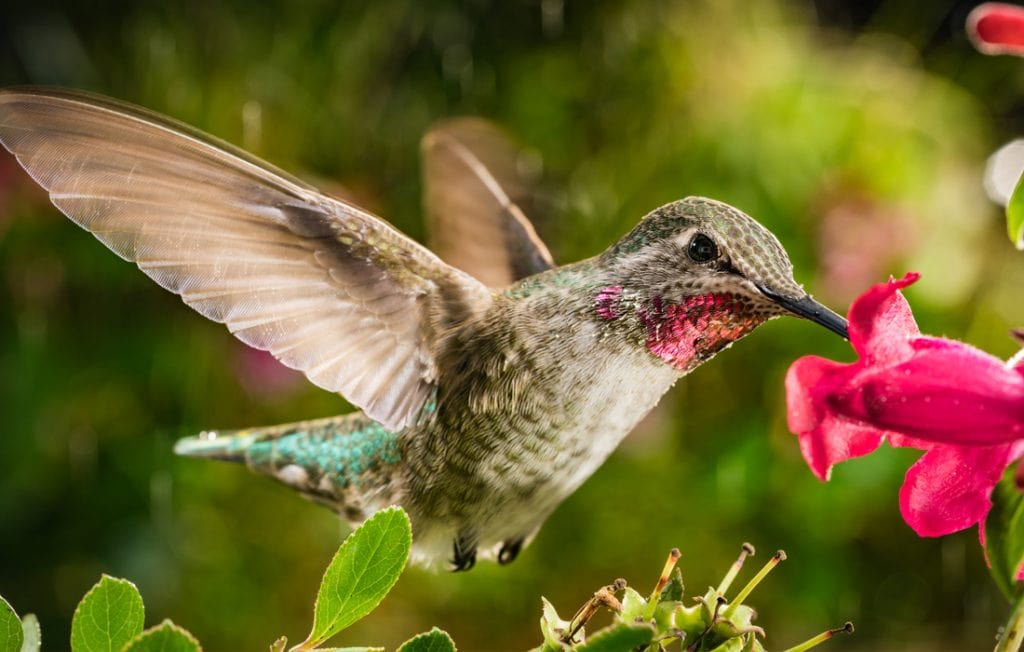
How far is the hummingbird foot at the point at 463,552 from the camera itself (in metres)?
0.64

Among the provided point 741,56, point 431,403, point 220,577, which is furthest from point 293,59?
point 431,403

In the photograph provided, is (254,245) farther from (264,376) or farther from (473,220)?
(264,376)

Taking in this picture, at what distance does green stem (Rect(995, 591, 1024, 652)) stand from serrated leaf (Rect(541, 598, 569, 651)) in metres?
0.12

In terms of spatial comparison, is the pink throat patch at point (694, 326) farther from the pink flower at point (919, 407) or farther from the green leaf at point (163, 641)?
the green leaf at point (163, 641)

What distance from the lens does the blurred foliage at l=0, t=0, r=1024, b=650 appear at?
5.19ft

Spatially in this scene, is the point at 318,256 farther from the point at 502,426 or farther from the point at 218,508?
the point at 218,508

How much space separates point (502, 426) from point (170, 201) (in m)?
0.20

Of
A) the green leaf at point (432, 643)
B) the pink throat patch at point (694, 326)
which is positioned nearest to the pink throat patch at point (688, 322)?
the pink throat patch at point (694, 326)

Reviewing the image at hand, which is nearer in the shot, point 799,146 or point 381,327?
point 381,327

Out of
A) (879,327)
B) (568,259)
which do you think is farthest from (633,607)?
(568,259)

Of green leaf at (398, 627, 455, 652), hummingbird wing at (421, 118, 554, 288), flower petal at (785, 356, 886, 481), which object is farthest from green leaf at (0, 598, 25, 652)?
hummingbird wing at (421, 118, 554, 288)

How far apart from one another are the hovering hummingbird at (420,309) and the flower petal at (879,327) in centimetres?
8

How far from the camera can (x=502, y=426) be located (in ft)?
1.94

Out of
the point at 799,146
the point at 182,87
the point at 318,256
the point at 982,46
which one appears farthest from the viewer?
the point at 182,87
